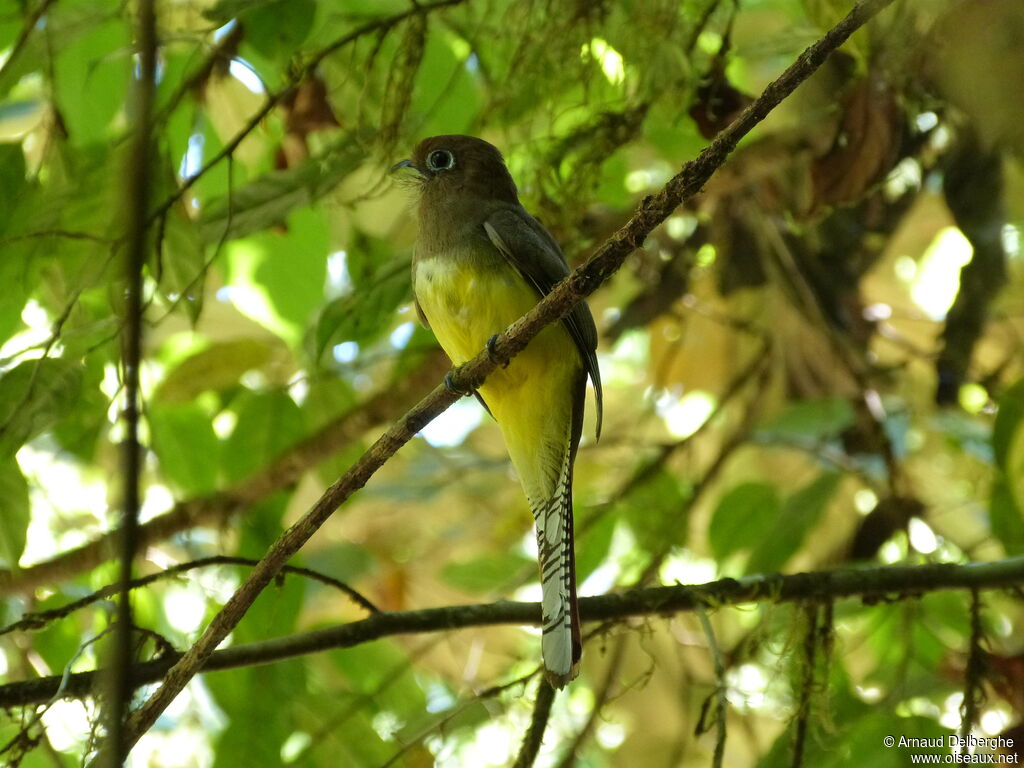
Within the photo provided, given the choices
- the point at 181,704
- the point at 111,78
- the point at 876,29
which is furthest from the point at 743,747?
the point at 111,78

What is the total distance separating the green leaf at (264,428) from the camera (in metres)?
3.06

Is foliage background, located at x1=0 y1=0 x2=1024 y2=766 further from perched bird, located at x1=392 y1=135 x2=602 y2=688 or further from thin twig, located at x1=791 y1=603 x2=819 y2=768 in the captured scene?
perched bird, located at x1=392 y1=135 x2=602 y2=688

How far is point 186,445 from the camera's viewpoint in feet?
10.5

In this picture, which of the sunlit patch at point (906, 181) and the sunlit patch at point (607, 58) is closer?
the sunlit patch at point (607, 58)

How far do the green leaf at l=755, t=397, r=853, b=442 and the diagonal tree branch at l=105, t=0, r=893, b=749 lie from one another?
151cm

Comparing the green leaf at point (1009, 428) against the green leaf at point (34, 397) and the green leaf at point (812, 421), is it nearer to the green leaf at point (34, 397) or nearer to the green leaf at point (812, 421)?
the green leaf at point (812, 421)

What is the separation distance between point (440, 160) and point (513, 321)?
2.45 feet

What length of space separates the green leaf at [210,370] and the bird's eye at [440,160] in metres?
0.75

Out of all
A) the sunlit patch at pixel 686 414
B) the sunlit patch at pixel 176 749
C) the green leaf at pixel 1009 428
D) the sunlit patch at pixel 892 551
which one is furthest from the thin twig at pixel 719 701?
the sunlit patch at pixel 176 749

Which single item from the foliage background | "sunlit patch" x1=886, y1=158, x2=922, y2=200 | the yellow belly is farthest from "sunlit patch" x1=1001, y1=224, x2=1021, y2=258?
the yellow belly

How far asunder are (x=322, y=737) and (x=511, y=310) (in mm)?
1147

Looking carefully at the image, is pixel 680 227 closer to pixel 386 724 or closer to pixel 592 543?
pixel 592 543

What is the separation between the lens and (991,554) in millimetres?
3672

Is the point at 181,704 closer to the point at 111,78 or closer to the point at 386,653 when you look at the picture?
the point at 386,653
